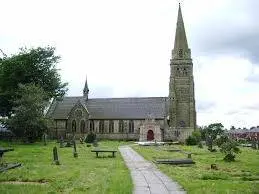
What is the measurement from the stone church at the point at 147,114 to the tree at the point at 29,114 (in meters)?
27.9

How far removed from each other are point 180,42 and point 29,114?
41.1 meters

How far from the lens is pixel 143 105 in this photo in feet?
291

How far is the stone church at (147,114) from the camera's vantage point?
8403cm

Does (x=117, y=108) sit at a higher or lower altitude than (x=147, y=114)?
higher

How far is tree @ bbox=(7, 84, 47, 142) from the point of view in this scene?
56.3 metres

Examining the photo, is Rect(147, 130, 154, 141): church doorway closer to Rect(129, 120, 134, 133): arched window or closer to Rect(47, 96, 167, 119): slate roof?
Rect(47, 96, 167, 119): slate roof


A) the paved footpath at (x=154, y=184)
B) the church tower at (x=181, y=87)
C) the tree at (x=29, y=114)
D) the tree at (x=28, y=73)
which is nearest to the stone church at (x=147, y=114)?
the church tower at (x=181, y=87)

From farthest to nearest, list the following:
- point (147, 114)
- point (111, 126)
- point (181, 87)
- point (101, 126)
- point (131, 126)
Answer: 1. point (101, 126)
2. point (111, 126)
3. point (131, 126)
4. point (181, 87)
5. point (147, 114)

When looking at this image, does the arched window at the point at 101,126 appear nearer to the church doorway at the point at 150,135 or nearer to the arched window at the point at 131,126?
the arched window at the point at 131,126

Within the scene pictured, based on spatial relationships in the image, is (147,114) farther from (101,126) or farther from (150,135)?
(101,126)

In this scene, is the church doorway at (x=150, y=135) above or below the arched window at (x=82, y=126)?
below

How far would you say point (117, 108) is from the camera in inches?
3553

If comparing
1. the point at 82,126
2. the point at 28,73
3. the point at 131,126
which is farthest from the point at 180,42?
the point at 28,73

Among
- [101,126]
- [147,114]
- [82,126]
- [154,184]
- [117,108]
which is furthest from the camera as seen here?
[117,108]
